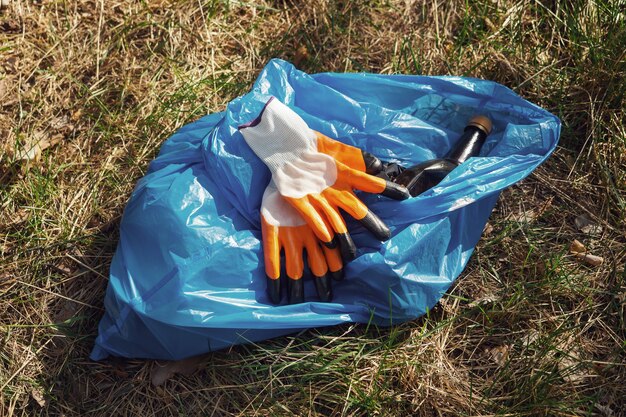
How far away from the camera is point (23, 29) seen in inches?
104

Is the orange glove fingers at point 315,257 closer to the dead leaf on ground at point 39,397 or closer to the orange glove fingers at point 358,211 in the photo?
the orange glove fingers at point 358,211

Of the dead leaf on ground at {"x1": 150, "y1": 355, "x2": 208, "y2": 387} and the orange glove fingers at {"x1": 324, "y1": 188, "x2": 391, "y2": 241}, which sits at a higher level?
the orange glove fingers at {"x1": 324, "y1": 188, "x2": 391, "y2": 241}

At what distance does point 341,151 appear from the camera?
2.05m

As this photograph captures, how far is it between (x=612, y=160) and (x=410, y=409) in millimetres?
1101

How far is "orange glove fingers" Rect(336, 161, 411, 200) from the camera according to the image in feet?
6.35

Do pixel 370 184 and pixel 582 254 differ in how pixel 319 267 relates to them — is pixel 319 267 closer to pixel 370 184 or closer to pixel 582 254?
pixel 370 184

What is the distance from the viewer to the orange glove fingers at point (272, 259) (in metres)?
1.93

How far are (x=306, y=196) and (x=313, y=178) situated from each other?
7 cm

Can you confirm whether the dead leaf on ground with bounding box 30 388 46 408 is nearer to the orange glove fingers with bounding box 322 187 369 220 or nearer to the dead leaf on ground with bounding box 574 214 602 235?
the orange glove fingers with bounding box 322 187 369 220

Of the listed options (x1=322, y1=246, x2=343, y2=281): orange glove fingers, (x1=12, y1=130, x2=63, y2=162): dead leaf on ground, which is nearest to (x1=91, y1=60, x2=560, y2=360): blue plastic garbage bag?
(x1=322, y1=246, x2=343, y2=281): orange glove fingers

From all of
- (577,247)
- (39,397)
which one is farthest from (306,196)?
(39,397)

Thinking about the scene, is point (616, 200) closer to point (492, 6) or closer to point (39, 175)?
point (492, 6)

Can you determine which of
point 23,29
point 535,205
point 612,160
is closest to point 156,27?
point 23,29

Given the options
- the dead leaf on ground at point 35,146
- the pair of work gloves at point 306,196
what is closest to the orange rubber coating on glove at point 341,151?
the pair of work gloves at point 306,196
